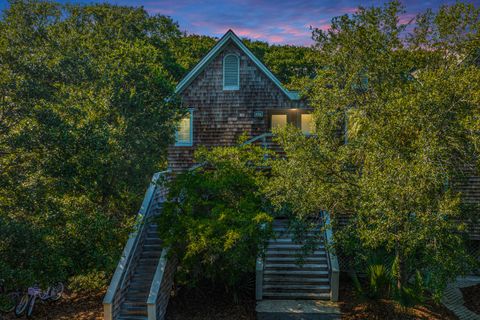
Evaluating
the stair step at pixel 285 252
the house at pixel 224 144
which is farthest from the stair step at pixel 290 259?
the stair step at pixel 285 252

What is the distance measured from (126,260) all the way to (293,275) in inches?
263

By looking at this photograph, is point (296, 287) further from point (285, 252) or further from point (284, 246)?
point (284, 246)

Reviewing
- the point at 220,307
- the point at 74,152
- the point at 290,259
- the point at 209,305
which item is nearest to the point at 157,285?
the point at 209,305

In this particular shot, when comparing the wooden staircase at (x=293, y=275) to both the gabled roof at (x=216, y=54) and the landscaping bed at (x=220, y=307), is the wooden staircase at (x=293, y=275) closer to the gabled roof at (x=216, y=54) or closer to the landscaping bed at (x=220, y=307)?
the landscaping bed at (x=220, y=307)

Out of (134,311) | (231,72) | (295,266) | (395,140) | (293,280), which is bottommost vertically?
(134,311)

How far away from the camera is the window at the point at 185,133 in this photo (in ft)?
70.3

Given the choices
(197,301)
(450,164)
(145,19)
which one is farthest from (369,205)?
(145,19)

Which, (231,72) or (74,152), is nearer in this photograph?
(74,152)

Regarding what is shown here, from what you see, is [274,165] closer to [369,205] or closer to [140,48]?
[369,205]

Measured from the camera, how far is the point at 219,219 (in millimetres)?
13422

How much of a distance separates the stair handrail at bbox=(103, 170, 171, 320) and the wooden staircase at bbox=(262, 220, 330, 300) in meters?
5.32

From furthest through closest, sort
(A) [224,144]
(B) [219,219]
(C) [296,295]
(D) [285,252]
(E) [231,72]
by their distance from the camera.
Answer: (A) [224,144] < (E) [231,72] < (D) [285,252] < (C) [296,295] < (B) [219,219]

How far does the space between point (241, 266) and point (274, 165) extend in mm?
3616

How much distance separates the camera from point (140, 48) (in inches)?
709
